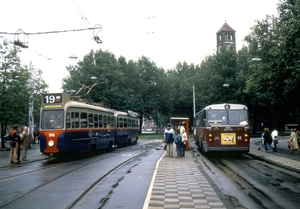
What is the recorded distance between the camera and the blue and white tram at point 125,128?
30.2m

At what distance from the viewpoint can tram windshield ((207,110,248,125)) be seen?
1984cm

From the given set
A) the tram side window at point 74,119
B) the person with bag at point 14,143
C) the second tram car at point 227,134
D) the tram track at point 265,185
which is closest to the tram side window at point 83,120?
the tram side window at point 74,119

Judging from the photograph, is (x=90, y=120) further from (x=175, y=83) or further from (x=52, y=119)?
(x=175, y=83)

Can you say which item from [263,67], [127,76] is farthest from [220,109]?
[127,76]

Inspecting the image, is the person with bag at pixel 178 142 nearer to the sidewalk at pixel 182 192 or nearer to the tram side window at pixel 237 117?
the tram side window at pixel 237 117

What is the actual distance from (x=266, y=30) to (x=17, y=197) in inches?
1278

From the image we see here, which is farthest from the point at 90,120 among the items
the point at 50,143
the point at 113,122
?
the point at 113,122

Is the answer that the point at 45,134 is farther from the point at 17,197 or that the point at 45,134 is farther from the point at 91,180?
the point at 17,197

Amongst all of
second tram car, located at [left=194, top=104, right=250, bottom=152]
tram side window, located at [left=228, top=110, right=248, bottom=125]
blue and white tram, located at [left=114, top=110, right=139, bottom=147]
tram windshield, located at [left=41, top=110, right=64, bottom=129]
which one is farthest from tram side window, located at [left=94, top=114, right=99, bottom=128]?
tram side window, located at [left=228, top=110, right=248, bottom=125]

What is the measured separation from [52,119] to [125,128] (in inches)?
570

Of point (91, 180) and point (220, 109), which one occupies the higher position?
point (220, 109)

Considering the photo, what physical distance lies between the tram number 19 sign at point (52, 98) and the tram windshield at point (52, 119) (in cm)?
51

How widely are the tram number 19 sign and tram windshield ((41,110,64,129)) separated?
20.0 inches

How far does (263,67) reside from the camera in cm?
2777
